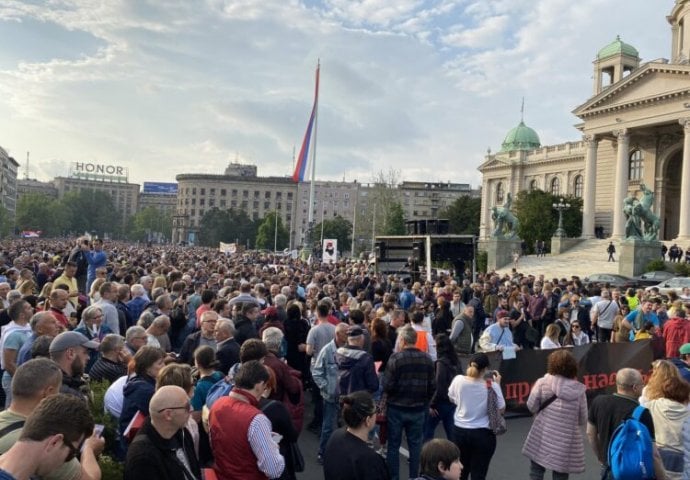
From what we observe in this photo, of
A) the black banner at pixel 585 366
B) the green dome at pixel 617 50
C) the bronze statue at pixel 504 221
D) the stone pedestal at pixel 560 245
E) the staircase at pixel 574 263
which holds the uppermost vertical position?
the green dome at pixel 617 50

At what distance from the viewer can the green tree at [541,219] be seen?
188ft

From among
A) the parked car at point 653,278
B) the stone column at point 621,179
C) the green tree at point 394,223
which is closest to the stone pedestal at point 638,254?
the parked car at point 653,278

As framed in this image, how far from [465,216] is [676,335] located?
82534 millimetres

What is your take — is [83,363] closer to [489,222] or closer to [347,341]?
[347,341]

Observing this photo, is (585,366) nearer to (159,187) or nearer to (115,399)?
(115,399)

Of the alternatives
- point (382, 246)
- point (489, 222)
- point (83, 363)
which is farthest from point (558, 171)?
point (83, 363)

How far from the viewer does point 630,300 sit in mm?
16656

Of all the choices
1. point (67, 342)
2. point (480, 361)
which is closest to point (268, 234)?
point (480, 361)

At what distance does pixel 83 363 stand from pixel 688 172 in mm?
50902

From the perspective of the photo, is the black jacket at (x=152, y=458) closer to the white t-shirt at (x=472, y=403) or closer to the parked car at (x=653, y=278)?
the white t-shirt at (x=472, y=403)

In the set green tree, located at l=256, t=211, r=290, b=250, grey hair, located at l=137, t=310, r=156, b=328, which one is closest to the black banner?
grey hair, located at l=137, t=310, r=156, b=328

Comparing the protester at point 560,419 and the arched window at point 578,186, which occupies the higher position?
the arched window at point 578,186

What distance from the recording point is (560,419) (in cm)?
588

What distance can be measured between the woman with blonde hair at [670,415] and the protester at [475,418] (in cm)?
146
